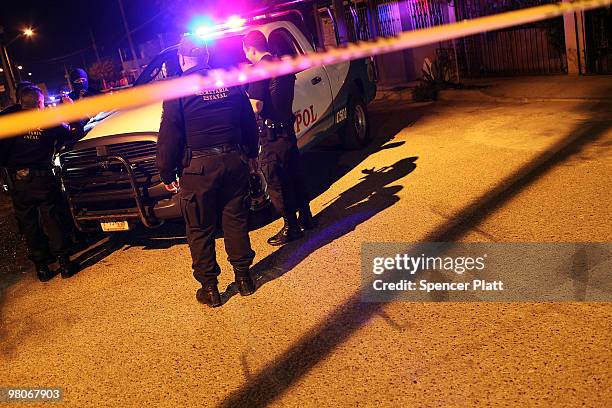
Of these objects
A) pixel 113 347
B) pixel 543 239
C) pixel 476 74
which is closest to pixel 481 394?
pixel 543 239

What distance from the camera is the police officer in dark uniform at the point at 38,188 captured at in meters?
5.36

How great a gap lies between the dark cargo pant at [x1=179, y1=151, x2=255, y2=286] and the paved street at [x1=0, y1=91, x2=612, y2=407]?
0.33 metres

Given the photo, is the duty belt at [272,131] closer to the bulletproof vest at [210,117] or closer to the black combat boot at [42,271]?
the bulletproof vest at [210,117]

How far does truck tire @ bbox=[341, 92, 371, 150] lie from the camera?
28.0 ft

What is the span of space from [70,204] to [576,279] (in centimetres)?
472

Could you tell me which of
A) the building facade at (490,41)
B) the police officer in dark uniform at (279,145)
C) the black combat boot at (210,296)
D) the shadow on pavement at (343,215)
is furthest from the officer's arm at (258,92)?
the building facade at (490,41)

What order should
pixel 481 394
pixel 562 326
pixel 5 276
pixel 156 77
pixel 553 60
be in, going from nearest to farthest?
pixel 481 394, pixel 562 326, pixel 5 276, pixel 156 77, pixel 553 60

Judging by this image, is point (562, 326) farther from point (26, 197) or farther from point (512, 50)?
point (512, 50)

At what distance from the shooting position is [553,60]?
503 inches

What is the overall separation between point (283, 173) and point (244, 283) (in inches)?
52.4

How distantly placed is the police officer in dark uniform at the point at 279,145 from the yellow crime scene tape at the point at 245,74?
0.14 meters

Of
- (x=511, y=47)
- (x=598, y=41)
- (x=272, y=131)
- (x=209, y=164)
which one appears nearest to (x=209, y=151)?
(x=209, y=164)

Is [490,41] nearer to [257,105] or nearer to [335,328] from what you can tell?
[257,105]

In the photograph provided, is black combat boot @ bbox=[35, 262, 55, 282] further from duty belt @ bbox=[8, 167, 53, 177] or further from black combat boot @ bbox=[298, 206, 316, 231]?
black combat boot @ bbox=[298, 206, 316, 231]
